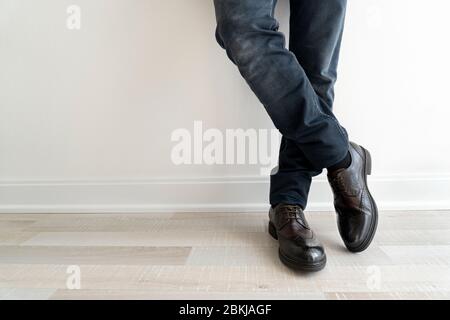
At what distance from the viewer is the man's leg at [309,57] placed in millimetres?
811

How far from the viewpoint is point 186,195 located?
1.11m

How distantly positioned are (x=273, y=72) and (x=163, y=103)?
0.49m

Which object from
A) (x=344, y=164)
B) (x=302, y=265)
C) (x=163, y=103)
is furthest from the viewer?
(x=163, y=103)

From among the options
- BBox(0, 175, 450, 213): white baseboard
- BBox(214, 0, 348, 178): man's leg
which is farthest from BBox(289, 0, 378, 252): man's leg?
BBox(0, 175, 450, 213): white baseboard

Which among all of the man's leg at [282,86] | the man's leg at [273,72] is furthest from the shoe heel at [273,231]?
the man's leg at [273,72]

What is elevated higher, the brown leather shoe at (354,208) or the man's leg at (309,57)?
the man's leg at (309,57)

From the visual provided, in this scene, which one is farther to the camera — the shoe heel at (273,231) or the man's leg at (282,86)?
the shoe heel at (273,231)

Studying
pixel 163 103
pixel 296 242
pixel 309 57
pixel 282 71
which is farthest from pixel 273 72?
pixel 163 103

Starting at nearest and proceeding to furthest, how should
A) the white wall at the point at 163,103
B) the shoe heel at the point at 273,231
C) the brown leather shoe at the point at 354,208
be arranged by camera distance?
the brown leather shoe at the point at 354,208 < the shoe heel at the point at 273,231 < the white wall at the point at 163,103

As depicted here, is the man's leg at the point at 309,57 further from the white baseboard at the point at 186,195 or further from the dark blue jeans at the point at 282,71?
the white baseboard at the point at 186,195

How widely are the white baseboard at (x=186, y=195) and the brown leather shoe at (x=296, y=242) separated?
28 centimetres

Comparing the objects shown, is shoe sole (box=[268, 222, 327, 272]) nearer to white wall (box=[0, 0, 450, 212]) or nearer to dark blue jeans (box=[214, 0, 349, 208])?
dark blue jeans (box=[214, 0, 349, 208])

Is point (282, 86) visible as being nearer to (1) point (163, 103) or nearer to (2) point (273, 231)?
(2) point (273, 231)

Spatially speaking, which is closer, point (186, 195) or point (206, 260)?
point (206, 260)
